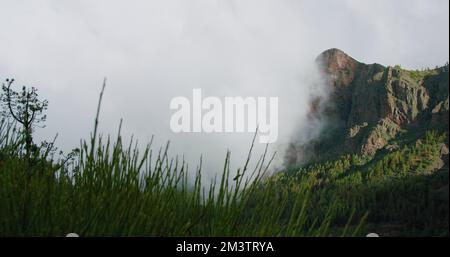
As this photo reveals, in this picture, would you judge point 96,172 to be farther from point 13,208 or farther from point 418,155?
point 418,155

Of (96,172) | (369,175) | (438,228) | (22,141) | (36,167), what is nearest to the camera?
(96,172)

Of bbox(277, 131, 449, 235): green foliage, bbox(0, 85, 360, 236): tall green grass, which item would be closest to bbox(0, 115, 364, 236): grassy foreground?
bbox(0, 85, 360, 236): tall green grass

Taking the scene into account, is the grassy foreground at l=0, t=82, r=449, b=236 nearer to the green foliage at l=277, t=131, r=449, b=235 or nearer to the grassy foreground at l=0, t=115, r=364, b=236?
the grassy foreground at l=0, t=115, r=364, b=236

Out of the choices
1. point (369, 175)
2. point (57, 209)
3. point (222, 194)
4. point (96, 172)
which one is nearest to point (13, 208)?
point (57, 209)

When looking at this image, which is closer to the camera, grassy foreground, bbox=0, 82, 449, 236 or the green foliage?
grassy foreground, bbox=0, 82, 449, 236

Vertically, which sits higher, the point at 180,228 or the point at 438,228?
the point at 180,228

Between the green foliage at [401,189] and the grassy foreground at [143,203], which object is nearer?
the grassy foreground at [143,203]

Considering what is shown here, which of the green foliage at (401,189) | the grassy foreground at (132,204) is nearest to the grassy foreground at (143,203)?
the grassy foreground at (132,204)

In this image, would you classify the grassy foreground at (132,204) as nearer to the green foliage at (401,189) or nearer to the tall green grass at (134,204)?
the tall green grass at (134,204)

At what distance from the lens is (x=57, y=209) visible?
4.33 m

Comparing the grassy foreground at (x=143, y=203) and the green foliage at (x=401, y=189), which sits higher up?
the grassy foreground at (x=143, y=203)
